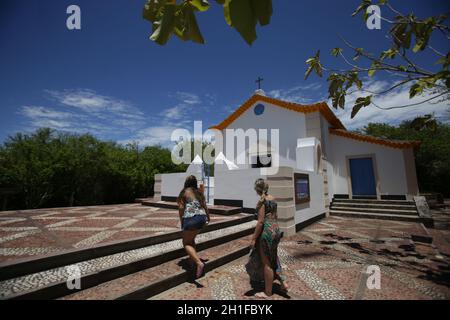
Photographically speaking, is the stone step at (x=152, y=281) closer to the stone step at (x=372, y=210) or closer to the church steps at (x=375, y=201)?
the stone step at (x=372, y=210)

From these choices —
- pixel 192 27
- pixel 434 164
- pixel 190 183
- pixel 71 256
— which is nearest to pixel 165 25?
pixel 192 27

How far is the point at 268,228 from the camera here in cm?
323

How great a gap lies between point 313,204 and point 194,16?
9158mm

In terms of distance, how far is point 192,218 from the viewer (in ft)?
12.0

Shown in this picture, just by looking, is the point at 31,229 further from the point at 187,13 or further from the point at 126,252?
the point at 187,13

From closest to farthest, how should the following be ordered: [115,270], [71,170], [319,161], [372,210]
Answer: [115,270] < [372,210] < [319,161] < [71,170]

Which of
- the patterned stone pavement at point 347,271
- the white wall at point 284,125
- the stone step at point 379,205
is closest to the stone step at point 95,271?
the patterned stone pavement at point 347,271

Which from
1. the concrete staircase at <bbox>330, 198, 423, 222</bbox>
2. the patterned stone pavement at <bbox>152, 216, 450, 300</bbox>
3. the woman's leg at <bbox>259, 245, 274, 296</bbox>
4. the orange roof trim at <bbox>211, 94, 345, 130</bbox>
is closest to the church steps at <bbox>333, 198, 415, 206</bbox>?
the concrete staircase at <bbox>330, 198, 423, 222</bbox>

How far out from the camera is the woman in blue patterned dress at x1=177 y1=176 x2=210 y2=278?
3635 mm

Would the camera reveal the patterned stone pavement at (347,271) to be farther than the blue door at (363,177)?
No

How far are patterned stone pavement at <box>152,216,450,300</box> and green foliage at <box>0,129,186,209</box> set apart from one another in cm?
1271

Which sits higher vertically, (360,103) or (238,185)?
(360,103)

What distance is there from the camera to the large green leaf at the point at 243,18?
2.46 ft

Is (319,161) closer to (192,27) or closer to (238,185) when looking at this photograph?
(238,185)
